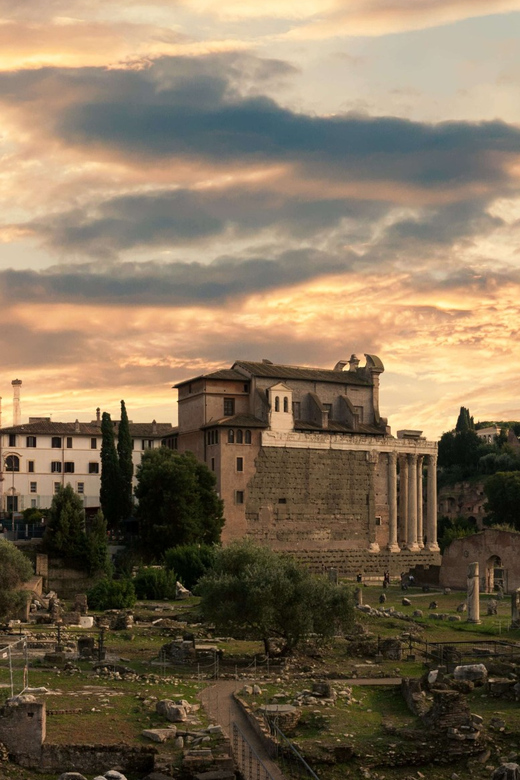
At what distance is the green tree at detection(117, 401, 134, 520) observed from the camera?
68125mm

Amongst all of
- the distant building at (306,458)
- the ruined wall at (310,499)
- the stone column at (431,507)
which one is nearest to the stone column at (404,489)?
the distant building at (306,458)

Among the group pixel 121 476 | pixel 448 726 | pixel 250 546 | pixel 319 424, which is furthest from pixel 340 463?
pixel 448 726

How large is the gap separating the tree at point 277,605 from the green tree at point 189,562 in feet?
65.7

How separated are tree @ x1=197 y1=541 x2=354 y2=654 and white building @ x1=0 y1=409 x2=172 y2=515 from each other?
48.2 meters

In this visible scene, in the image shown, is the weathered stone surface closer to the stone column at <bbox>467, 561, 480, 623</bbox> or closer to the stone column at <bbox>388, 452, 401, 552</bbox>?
the stone column at <bbox>467, 561, 480, 623</bbox>

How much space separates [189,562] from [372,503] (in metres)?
19.7

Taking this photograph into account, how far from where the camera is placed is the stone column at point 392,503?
7238 centimetres

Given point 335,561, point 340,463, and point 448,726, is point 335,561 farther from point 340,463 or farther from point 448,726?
point 448,726

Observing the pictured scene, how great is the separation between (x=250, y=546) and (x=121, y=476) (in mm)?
31556

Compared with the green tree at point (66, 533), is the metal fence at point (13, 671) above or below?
below

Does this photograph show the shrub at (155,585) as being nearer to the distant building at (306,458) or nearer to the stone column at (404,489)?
the distant building at (306,458)

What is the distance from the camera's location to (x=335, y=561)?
227 ft

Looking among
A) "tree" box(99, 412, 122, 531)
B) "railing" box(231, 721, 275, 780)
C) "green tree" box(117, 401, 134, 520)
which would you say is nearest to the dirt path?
"railing" box(231, 721, 275, 780)

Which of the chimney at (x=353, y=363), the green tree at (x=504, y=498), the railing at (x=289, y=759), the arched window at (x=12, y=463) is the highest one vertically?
the chimney at (x=353, y=363)
